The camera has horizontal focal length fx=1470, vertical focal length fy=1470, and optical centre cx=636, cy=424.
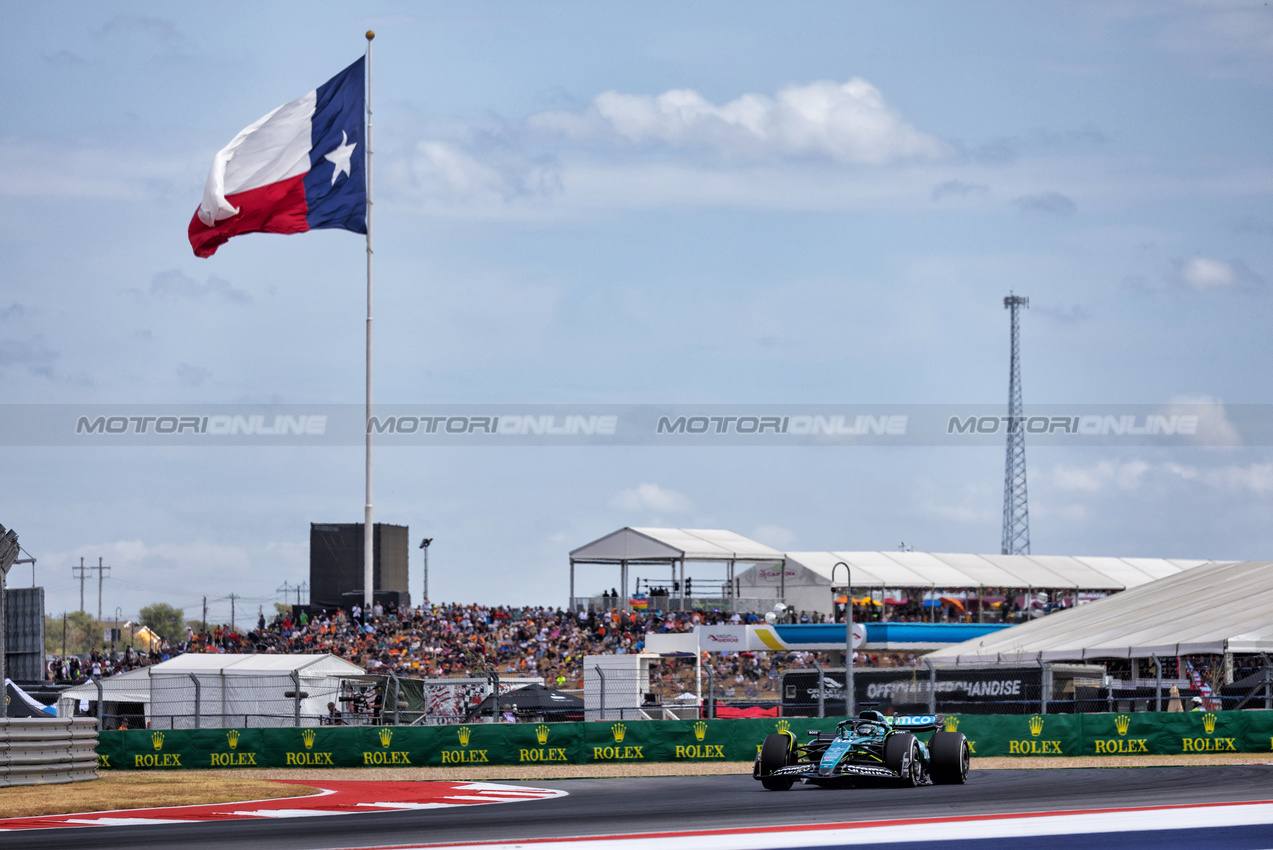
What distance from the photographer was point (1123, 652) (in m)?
33.4

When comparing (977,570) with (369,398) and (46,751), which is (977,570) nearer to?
(369,398)

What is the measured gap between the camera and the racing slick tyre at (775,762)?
19250mm

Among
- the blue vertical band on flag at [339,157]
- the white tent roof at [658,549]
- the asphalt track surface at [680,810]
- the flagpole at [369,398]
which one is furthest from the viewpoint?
the white tent roof at [658,549]

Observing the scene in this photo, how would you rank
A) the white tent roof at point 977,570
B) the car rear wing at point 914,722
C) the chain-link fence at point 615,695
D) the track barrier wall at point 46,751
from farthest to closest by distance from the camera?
1. the white tent roof at point 977,570
2. the chain-link fence at point 615,695
3. the track barrier wall at point 46,751
4. the car rear wing at point 914,722

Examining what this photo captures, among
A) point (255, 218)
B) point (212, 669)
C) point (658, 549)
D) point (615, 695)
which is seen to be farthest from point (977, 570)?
point (212, 669)

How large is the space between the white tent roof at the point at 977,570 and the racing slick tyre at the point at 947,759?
120ft

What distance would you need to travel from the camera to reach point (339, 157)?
4322cm

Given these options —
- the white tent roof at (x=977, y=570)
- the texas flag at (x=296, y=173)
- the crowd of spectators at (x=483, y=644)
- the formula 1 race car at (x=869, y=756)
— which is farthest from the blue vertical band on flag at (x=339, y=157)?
the formula 1 race car at (x=869, y=756)

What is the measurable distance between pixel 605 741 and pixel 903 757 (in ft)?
27.9

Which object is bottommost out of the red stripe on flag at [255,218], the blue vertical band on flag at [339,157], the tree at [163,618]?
the tree at [163,618]

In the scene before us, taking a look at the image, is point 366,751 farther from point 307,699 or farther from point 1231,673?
point 1231,673

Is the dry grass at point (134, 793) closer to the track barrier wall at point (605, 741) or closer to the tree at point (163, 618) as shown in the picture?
the track barrier wall at point (605, 741)

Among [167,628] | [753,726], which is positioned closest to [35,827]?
[753,726]

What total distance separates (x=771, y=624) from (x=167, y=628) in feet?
462
